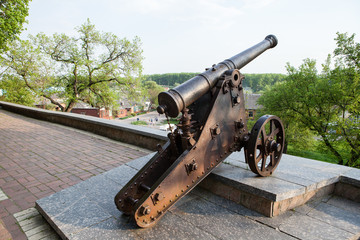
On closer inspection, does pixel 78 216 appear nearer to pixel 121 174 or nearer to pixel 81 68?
pixel 121 174

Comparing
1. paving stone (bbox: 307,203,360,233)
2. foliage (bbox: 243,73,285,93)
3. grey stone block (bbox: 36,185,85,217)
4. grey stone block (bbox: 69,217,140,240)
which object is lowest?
grey stone block (bbox: 69,217,140,240)

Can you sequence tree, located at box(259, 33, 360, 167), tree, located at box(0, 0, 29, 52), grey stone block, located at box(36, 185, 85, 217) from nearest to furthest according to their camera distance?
grey stone block, located at box(36, 185, 85, 217) < tree, located at box(0, 0, 29, 52) < tree, located at box(259, 33, 360, 167)

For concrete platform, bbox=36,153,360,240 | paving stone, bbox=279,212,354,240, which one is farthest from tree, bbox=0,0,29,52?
paving stone, bbox=279,212,354,240

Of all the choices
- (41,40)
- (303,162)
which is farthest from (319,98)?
(41,40)

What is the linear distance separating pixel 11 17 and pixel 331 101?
19579 millimetres

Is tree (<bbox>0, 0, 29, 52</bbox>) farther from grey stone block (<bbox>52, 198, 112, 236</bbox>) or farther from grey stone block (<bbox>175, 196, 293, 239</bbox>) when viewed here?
grey stone block (<bbox>175, 196, 293, 239</bbox>)

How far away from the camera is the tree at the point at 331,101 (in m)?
14.8

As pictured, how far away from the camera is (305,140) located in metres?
22.8

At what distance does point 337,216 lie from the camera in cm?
234

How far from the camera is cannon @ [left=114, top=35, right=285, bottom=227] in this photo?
1983 mm

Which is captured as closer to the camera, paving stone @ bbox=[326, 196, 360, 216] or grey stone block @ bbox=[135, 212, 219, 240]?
grey stone block @ bbox=[135, 212, 219, 240]

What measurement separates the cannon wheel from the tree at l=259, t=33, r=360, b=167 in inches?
574

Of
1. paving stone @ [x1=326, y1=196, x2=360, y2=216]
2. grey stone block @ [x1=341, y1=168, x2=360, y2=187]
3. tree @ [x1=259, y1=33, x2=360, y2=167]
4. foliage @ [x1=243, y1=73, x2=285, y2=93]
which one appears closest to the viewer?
paving stone @ [x1=326, y1=196, x2=360, y2=216]

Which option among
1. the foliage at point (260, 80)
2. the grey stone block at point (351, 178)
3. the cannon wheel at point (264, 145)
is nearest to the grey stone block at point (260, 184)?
the cannon wheel at point (264, 145)
